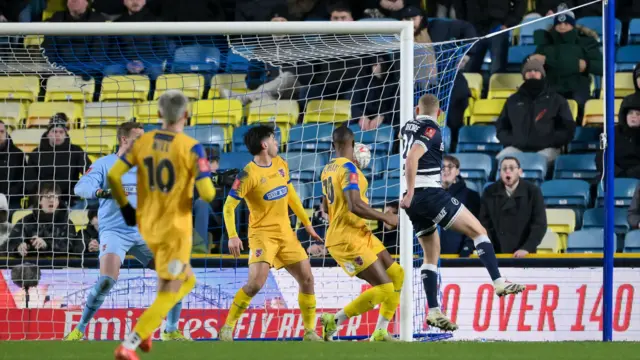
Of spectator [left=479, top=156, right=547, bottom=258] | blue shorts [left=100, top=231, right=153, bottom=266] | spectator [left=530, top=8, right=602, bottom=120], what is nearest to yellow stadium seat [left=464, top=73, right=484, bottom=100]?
spectator [left=530, top=8, right=602, bottom=120]

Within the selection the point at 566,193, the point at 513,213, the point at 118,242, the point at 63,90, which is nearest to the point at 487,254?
the point at 513,213

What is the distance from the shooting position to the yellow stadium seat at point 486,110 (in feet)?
47.9

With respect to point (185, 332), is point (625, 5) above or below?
above

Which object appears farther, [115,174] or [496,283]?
[496,283]

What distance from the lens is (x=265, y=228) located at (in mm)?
9898

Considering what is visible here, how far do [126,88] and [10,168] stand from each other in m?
1.97

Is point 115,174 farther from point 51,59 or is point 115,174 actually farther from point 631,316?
point 631,316

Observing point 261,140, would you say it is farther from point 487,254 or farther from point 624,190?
point 624,190

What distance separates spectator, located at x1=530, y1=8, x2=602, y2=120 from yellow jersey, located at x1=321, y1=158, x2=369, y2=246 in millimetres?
5417

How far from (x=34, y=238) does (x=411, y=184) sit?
173 inches

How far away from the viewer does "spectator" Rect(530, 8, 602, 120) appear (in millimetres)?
14414

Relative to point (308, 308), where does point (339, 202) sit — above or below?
above

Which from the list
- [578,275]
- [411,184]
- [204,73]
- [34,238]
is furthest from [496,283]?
[204,73]

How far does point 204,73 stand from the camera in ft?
46.5
